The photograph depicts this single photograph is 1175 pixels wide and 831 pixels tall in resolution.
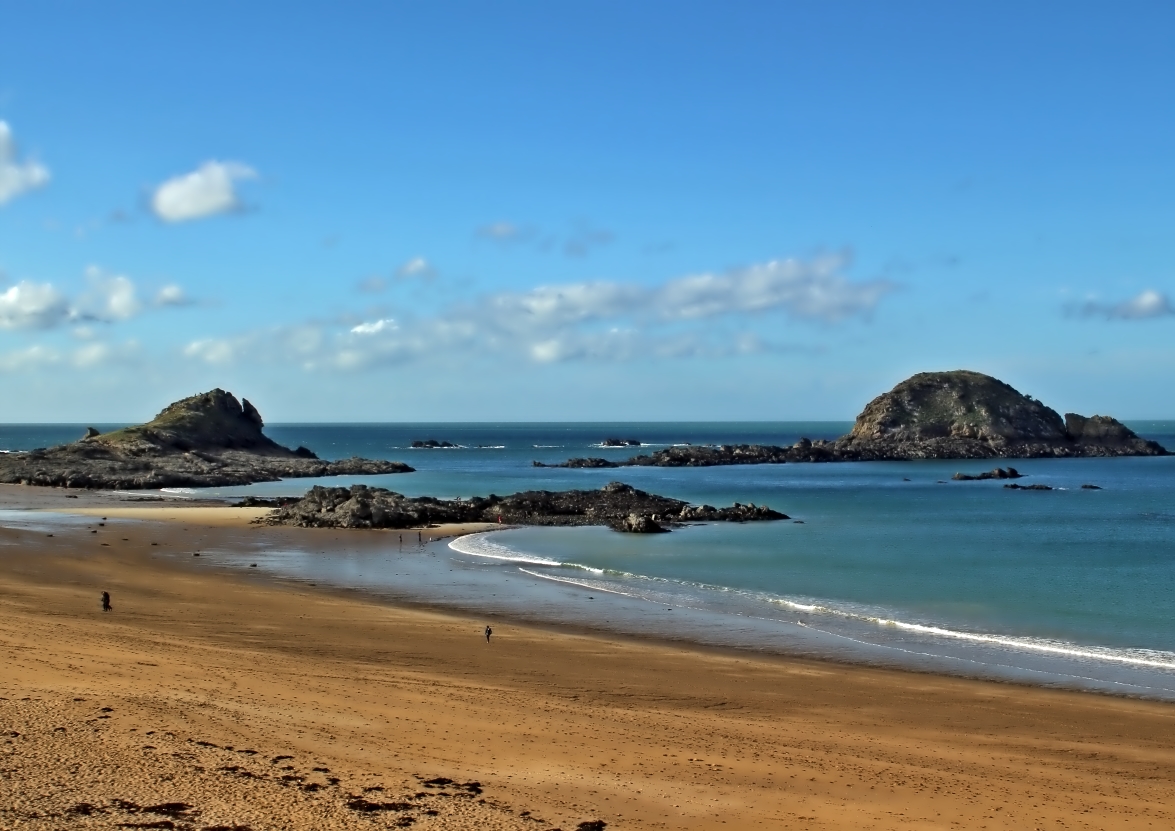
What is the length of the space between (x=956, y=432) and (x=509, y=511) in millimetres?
112628

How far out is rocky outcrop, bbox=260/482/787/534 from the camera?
54.2m

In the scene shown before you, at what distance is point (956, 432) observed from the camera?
504ft

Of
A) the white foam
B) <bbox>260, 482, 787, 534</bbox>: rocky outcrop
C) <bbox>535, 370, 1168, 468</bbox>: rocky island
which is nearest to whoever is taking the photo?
the white foam

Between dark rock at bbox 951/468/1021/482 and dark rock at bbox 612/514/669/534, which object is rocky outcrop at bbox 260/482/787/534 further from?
dark rock at bbox 951/468/1021/482

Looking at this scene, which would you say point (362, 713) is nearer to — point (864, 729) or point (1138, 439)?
point (864, 729)

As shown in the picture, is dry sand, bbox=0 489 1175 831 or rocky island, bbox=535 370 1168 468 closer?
dry sand, bbox=0 489 1175 831

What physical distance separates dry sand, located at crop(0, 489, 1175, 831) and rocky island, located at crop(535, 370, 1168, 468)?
118 meters

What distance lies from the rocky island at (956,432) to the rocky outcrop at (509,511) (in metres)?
76.9

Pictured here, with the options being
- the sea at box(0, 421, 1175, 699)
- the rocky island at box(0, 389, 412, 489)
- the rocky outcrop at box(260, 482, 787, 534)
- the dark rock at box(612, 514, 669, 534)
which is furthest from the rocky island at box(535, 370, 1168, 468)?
the dark rock at box(612, 514, 669, 534)

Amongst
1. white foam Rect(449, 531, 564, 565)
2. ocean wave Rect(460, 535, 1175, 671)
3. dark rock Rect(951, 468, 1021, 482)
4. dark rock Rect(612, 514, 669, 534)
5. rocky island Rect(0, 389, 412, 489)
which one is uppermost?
rocky island Rect(0, 389, 412, 489)

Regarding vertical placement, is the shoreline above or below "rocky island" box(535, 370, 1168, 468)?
below

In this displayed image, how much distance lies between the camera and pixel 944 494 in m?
83.8

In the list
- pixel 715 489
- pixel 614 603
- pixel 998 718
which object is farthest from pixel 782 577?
pixel 715 489

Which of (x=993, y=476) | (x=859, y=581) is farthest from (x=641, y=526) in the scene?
(x=993, y=476)
